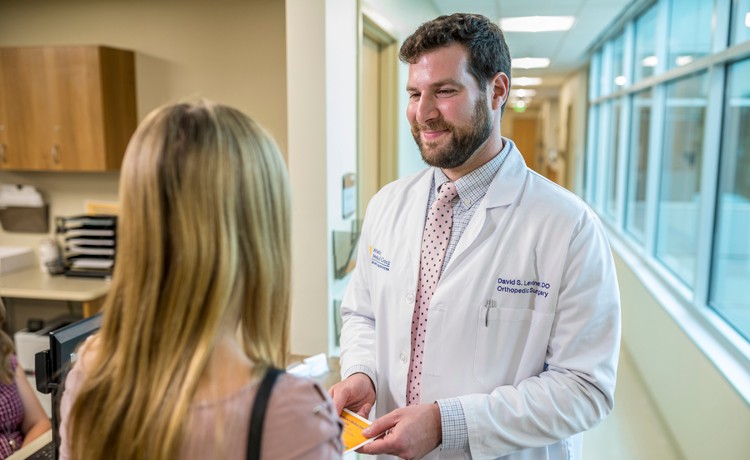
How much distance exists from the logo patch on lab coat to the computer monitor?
65 centimetres

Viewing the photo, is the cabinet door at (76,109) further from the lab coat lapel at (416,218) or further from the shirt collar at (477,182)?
the shirt collar at (477,182)

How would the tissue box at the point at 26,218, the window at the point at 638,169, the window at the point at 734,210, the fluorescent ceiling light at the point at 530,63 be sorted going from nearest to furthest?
the window at the point at 734,210
the tissue box at the point at 26,218
the window at the point at 638,169
the fluorescent ceiling light at the point at 530,63

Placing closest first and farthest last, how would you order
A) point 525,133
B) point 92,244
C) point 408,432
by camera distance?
point 408,432 → point 92,244 → point 525,133

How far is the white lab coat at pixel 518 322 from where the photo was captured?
111 centimetres

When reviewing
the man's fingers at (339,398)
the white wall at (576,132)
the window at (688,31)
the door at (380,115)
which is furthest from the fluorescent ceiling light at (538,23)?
the man's fingers at (339,398)

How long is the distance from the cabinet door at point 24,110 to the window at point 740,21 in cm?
352

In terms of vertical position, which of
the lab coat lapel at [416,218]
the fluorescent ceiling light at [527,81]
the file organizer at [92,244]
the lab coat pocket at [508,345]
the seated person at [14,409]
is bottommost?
the seated person at [14,409]

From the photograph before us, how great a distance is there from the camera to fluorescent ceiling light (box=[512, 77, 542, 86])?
389 inches

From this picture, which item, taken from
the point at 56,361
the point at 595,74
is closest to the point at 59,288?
the point at 56,361

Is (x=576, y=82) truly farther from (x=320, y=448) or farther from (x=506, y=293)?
(x=320, y=448)

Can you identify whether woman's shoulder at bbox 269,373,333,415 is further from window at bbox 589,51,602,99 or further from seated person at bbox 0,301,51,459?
window at bbox 589,51,602,99

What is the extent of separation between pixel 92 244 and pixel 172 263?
123 inches

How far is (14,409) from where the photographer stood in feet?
5.74

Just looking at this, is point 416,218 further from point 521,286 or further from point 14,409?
point 14,409
